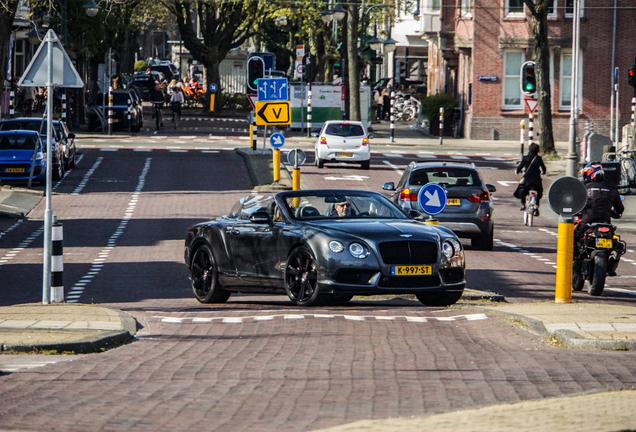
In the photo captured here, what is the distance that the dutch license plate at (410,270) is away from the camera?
12195 mm

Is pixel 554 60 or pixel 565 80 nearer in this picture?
pixel 554 60

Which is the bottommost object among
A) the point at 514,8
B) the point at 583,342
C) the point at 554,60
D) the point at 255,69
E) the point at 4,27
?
the point at 583,342

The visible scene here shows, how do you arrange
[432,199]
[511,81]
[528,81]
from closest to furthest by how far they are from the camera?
[432,199]
[528,81]
[511,81]

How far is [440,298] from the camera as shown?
12.9 metres

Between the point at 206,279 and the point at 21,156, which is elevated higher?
the point at 21,156

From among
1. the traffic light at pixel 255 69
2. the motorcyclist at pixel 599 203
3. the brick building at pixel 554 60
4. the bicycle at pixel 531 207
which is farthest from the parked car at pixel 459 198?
the brick building at pixel 554 60

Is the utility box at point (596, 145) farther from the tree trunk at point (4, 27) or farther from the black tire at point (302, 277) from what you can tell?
the black tire at point (302, 277)

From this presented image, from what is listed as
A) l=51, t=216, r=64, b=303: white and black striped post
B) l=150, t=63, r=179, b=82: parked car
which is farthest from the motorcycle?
l=150, t=63, r=179, b=82: parked car

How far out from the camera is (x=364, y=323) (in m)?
11.3

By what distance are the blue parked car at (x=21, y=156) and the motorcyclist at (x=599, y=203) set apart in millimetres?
18425

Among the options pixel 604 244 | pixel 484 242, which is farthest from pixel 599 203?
pixel 484 242

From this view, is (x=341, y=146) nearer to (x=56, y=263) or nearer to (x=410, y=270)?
(x=56, y=263)

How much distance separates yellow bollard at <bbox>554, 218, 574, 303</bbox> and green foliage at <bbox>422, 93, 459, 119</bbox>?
42.1 meters

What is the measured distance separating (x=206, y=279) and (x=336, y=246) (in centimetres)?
235
